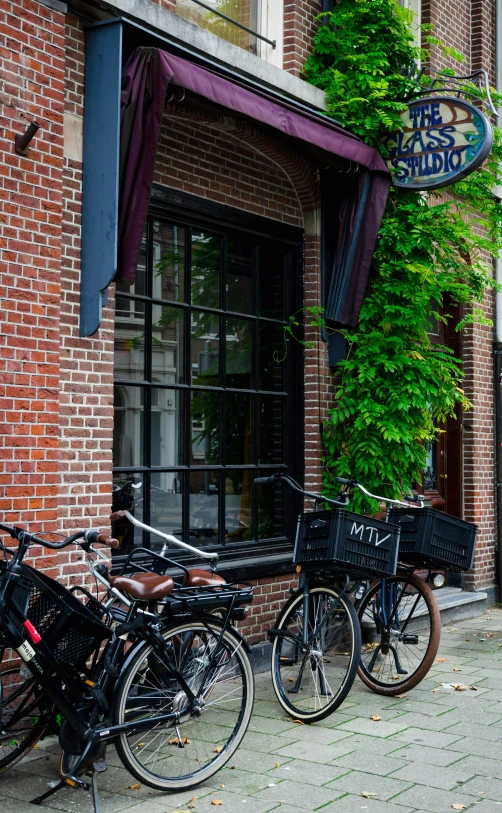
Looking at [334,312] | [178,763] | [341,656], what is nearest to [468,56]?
[334,312]

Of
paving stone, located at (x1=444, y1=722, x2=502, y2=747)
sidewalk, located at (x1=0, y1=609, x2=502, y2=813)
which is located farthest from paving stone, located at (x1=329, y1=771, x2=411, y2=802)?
paving stone, located at (x1=444, y1=722, x2=502, y2=747)

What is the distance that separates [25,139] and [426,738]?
12.7ft

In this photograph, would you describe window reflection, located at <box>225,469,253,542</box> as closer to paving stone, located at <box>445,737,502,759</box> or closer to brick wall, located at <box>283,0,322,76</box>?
paving stone, located at <box>445,737,502,759</box>

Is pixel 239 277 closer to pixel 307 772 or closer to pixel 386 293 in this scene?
pixel 386 293

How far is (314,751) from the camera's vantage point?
502 centimetres

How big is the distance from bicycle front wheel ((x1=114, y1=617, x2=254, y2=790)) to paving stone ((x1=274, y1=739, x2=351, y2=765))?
1.16 feet

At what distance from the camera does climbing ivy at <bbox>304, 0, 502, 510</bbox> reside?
24.9 ft

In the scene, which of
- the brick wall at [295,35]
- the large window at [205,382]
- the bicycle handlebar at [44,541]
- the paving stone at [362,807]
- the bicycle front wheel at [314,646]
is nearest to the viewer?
the bicycle handlebar at [44,541]

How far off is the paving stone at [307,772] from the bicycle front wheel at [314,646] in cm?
64

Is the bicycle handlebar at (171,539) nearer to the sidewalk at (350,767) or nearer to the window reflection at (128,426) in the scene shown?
the sidewalk at (350,767)

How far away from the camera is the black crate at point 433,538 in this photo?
631 centimetres

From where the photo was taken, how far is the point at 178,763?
466 cm

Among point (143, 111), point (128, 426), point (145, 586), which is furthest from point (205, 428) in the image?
point (145, 586)

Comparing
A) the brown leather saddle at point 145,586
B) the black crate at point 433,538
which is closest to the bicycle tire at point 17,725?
the brown leather saddle at point 145,586
